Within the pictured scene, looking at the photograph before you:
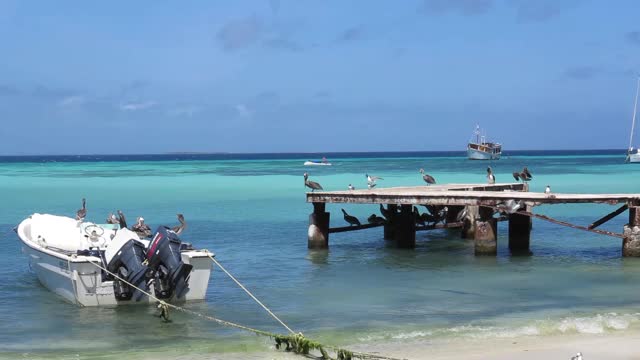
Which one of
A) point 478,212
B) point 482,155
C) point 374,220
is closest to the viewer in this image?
point 478,212

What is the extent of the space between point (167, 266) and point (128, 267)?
2.58 ft

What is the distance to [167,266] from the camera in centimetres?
1806

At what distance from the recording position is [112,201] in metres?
54.9

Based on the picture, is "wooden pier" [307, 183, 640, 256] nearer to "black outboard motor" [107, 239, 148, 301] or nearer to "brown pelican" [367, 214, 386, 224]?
"brown pelican" [367, 214, 386, 224]

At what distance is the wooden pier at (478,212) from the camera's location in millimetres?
24812

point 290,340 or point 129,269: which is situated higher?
point 129,269

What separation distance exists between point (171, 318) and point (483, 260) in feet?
35.6

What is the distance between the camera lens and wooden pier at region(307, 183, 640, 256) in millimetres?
24812

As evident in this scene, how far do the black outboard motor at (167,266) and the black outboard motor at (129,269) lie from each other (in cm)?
18

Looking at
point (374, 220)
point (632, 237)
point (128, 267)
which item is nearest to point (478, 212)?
point (632, 237)

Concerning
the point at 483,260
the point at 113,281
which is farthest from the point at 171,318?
the point at 483,260

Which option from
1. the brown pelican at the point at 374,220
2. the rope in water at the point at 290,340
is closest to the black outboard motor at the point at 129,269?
the rope in water at the point at 290,340

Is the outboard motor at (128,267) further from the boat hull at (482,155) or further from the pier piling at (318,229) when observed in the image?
the boat hull at (482,155)

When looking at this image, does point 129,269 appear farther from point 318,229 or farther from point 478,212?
point 478,212
